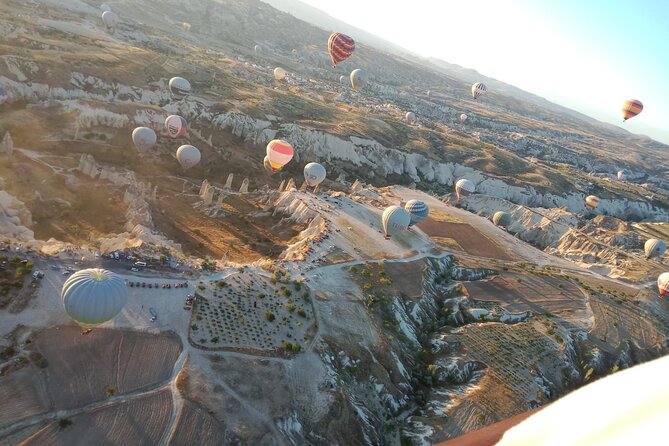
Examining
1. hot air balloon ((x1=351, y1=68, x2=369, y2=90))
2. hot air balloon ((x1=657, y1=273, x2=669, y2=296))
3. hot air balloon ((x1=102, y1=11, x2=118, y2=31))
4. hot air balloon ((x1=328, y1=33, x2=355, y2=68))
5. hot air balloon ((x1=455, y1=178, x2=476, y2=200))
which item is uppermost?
hot air balloon ((x1=328, y1=33, x2=355, y2=68))

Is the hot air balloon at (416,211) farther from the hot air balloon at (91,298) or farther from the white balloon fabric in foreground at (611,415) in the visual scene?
the white balloon fabric in foreground at (611,415)

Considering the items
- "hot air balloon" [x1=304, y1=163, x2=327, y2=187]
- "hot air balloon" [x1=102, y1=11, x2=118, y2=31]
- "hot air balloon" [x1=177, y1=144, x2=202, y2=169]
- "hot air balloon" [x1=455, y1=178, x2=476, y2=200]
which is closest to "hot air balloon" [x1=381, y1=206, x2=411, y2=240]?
"hot air balloon" [x1=304, y1=163, x2=327, y2=187]

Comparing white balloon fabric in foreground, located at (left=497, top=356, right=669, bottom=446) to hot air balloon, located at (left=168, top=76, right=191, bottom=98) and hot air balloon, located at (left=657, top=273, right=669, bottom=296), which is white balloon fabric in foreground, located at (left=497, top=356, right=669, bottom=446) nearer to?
hot air balloon, located at (left=657, top=273, right=669, bottom=296)

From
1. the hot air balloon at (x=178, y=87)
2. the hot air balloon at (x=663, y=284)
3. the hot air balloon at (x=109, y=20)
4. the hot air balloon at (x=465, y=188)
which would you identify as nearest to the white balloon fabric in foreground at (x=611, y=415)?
the hot air balloon at (x=663, y=284)

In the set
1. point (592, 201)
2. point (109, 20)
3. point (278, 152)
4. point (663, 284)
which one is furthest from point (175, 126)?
point (592, 201)

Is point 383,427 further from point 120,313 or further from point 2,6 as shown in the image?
point 2,6

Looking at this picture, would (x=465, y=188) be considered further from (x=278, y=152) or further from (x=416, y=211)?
(x=278, y=152)

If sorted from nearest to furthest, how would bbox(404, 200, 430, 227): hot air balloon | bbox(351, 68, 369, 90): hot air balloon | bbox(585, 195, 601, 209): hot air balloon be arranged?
bbox(404, 200, 430, 227): hot air balloon → bbox(585, 195, 601, 209): hot air balloon → bbox(351, 68, 369, 90): hot air balloon
